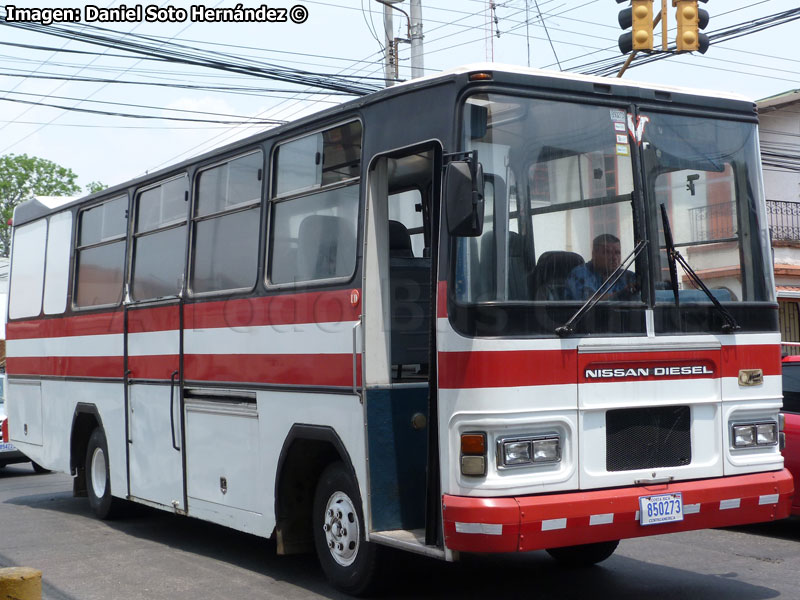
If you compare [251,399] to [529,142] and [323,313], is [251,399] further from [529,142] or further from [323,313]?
[529,142]

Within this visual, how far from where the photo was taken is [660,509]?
6.29m

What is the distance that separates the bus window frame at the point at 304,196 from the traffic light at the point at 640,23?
5654 millimetres

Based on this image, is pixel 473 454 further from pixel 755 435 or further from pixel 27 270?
pixel 27 270

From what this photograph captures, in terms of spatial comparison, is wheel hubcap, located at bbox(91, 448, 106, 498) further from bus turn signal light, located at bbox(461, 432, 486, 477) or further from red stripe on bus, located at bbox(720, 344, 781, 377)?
red stripe on bus, located at bbox(720, 344, 781, 377)

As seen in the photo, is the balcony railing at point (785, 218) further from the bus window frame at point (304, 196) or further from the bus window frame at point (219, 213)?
the bus window frame at point (304, 196)

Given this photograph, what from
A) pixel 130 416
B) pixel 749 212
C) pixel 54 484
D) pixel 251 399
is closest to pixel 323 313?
pixel 251 399

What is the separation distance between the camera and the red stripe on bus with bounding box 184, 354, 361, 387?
7102 mm

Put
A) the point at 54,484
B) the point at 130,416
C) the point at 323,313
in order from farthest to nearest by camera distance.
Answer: the point at 54,484, the point at 130,416, the point at 323,313

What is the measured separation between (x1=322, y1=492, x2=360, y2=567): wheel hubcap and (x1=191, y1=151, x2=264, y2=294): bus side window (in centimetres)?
187

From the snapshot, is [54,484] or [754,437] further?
[54,484]

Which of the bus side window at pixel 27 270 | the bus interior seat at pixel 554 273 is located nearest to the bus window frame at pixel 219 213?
the bus interior seat at pixel 554 273

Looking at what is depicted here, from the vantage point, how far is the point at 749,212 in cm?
702

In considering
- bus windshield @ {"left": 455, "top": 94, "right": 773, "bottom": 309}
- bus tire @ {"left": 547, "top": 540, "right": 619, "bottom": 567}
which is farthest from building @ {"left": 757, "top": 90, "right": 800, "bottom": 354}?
bus windshield @ {"left": 455, "top": 94, "right": 773, "bottom": 309}

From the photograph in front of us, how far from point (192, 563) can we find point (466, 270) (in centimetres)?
403
